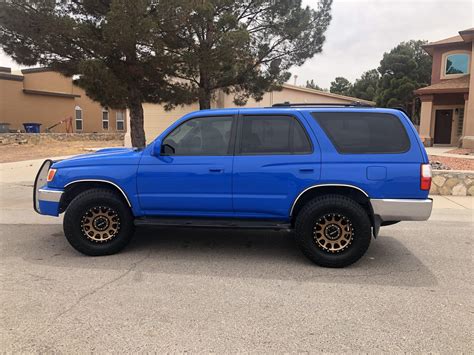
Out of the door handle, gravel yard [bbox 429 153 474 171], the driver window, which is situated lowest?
gravel yard [bbox 429 153 474 171]

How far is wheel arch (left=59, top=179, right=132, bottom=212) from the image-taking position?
5008 mm

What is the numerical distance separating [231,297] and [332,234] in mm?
1504

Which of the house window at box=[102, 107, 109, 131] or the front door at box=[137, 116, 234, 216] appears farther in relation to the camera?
the house window at box=[102, 107, 109, 131]

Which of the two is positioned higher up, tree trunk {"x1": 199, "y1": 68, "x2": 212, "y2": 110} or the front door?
tree trunk {"x1": 199, "y1": 68, "x2": 212, "y2": 110}

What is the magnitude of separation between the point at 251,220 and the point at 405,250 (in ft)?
7.28

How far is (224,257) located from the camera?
512 cm

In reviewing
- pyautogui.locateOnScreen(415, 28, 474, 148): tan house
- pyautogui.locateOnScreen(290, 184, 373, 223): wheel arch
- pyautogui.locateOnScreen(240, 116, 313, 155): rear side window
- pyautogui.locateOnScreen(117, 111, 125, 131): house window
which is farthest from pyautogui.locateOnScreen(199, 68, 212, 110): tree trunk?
pyautogui.locateOnScreen(117, 111, 125, 131): house window

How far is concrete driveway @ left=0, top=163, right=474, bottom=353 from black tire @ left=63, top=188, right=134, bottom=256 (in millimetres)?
195

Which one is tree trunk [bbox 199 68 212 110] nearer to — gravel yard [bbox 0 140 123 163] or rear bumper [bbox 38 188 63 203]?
rear bumper [bbox 38 188 63 203]

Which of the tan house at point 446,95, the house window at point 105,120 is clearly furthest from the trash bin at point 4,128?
the tan house at point 446,95

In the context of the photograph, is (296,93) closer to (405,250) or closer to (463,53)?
(463,53)

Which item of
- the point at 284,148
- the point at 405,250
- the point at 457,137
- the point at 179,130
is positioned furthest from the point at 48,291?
the point at 457,137

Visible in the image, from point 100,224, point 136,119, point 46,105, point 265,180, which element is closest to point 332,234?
point 265,180

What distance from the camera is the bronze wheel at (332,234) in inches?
185
